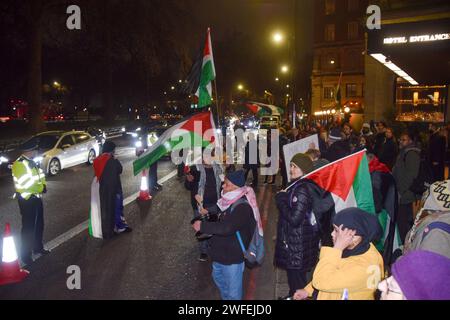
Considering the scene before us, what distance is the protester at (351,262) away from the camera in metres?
2.97

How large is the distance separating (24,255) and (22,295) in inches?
52.5

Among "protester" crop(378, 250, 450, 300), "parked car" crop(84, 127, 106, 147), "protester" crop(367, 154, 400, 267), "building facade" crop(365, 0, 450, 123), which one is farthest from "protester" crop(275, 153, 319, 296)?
"parked car" crop(84, 127, 106, 147)

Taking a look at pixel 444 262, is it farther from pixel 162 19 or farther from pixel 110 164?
pixel 162 19

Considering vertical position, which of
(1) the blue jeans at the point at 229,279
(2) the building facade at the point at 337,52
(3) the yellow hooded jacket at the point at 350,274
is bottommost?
(1) the blue jeans at the point at 229,279

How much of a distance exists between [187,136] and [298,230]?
3.01 metres

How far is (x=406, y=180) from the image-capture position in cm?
755

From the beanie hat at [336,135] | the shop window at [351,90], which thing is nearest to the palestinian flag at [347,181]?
the beanie hat at [336,135]

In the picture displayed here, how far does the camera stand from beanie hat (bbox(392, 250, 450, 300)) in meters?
2.22

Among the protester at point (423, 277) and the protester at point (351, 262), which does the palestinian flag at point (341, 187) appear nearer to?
the protester at point (351, 262)

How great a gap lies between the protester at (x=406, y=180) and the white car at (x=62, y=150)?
40.1 ft

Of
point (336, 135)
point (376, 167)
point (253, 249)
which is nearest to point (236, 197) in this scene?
point (253, 249)

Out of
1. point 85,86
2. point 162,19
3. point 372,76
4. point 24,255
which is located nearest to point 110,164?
point 24,255

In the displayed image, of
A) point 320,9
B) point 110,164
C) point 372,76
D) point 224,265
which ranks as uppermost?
point 320,9

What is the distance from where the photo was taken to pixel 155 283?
247 inches
